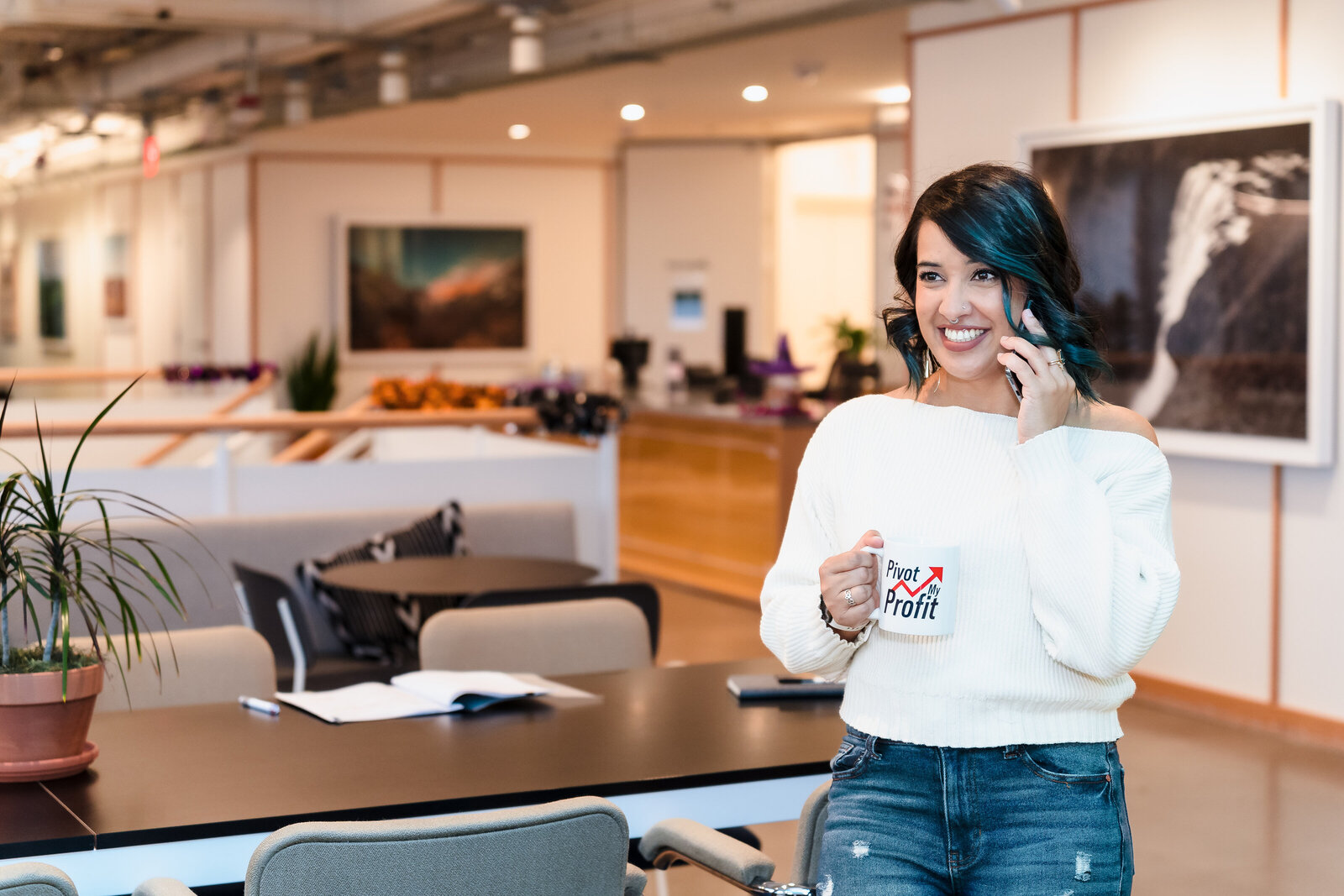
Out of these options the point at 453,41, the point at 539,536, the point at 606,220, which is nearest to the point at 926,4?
the point at 539,536

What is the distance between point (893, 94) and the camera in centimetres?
1083

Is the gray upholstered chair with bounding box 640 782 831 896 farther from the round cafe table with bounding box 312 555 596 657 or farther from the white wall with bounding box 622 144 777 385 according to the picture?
the white wall with bounding box 622 144 777 385

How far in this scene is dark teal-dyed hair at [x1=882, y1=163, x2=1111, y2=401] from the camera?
5.32 ft

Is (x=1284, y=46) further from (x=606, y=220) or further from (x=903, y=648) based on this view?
(x=606, y=220)

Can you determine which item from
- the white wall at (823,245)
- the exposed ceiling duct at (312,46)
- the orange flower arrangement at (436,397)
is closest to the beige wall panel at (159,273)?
the exposed ceiling duct at (312,46)

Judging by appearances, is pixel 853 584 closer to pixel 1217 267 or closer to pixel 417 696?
pixel 417 696

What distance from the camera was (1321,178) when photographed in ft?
17.3

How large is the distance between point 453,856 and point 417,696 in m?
0.90

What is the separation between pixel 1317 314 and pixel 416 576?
129 inches

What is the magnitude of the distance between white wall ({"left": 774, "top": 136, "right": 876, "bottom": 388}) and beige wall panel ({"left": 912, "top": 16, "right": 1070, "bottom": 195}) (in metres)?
7.39

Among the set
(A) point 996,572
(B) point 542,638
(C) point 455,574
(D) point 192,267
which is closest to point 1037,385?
(A) point 996,572

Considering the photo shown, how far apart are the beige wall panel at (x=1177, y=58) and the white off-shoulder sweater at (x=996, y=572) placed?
441 centimetres

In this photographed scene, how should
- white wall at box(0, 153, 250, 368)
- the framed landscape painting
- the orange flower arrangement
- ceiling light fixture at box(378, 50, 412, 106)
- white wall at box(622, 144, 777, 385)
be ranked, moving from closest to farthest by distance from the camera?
the orange flower arrangement
ceiling light fixture at box(378, 50, 412, 106)
white wall at box(622, 144, 777, 385)
the framed landscape painting
white wall at box(0, 153, 250, 368)

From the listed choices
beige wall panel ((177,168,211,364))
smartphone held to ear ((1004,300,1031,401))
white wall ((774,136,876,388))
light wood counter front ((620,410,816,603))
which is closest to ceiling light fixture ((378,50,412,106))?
light wood counter front ((620,410,816,603))
